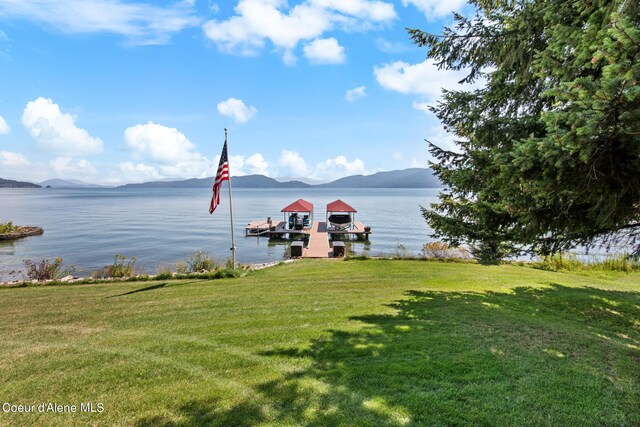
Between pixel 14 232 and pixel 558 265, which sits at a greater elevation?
pixel 558 265

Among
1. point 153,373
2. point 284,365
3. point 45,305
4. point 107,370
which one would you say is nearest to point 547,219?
point 284,365

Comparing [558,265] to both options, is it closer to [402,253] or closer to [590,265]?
[590,265]

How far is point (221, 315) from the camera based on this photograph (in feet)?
21.8

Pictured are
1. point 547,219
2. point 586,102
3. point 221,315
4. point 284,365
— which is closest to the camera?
point 586,102

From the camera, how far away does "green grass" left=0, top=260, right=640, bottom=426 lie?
11.0 feet

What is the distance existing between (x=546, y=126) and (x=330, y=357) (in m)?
4.24

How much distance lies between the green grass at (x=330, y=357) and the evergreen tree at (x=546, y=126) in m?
1.79

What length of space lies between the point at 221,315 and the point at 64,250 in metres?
25.9

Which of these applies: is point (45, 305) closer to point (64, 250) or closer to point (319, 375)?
point (319, 375)

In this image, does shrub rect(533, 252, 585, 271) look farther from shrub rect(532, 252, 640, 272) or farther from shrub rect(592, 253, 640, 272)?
shrub rect(592, 253, 640, 272)

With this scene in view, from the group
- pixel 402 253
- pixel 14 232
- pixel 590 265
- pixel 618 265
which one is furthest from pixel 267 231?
pixel 618 265

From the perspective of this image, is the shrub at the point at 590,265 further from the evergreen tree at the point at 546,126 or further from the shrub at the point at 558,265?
the evergreen tree at the point at 546,126

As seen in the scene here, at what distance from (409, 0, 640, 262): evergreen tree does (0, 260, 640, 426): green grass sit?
5.88 ft

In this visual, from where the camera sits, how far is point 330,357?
449cm
